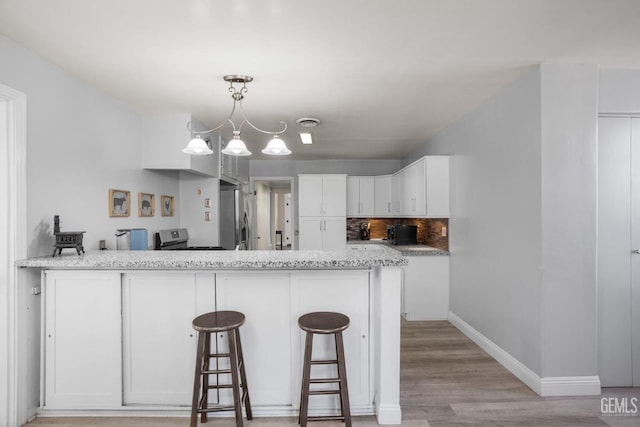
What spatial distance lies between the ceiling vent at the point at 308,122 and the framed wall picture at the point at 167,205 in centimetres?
187

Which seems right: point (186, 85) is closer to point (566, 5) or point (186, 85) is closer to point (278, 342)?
point (278, 342)

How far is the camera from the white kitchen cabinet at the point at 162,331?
2.09 meters

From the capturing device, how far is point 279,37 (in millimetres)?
1906

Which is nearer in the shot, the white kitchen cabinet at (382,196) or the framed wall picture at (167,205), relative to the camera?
the framed wall picture at (167,205)

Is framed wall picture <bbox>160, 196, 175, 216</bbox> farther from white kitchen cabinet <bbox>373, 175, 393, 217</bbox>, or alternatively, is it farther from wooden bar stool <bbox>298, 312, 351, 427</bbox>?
white kitchen cabinet <bbox>373, 175, 393, 217</bbox>

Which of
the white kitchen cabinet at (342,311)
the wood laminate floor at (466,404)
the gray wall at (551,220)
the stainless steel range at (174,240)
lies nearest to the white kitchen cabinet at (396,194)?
the gray wall at (551,220)

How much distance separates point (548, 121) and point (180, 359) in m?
3.17

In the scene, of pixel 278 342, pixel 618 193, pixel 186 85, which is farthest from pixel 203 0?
pixel 618 193

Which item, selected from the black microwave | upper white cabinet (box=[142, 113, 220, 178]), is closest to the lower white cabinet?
upper white cabinet (box=[142, 113, 220, 178])

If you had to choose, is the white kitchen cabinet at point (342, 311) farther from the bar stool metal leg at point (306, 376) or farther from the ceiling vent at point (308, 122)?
the ceiling vent at point (308, 122)

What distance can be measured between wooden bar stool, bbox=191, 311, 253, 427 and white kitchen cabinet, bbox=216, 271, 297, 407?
88 mm

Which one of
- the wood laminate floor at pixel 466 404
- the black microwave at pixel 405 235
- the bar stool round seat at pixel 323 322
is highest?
the black microwave at pixel 405 235

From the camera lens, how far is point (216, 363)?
2.06 metres

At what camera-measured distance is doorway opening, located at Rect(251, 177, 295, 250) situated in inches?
241
